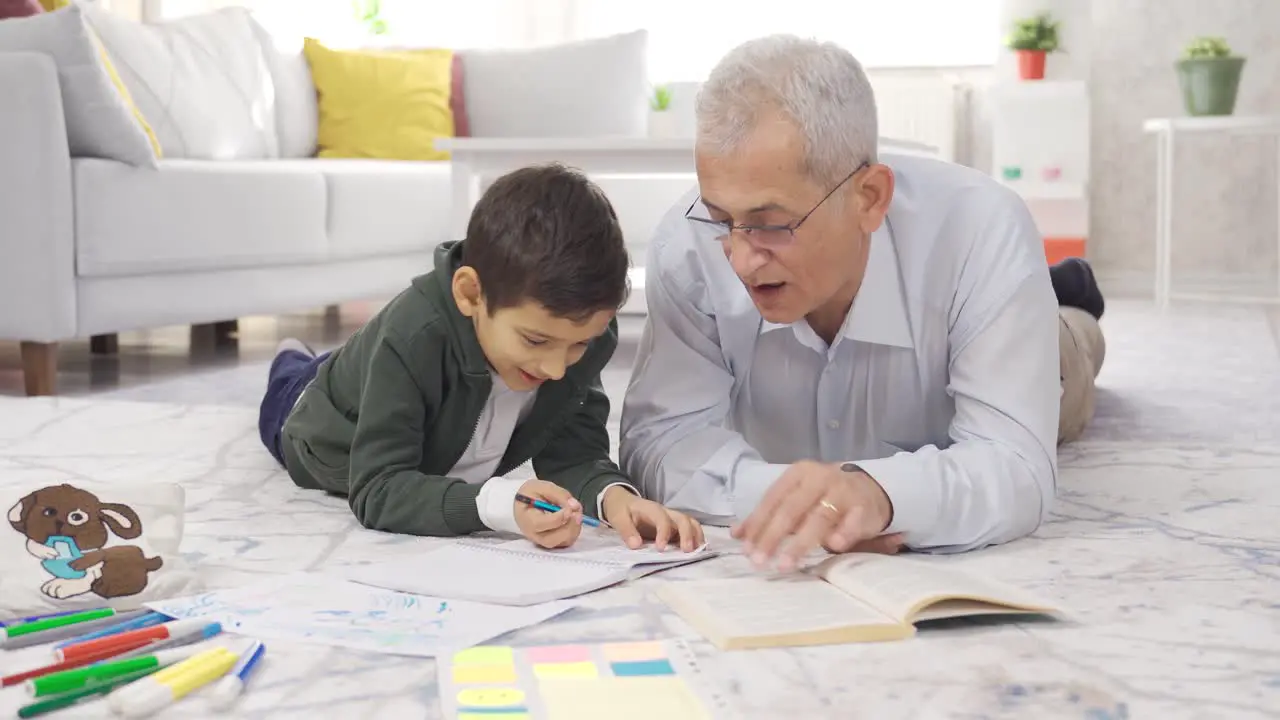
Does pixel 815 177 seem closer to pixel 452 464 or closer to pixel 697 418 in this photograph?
pixel 697 418

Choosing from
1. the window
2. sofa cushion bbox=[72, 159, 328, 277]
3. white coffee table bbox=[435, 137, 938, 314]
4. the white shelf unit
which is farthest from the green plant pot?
sofa cushion bbox=[72, 159, 328, 277]

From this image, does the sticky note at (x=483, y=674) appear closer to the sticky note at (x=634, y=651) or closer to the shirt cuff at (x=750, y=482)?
the sticky note at (x=634, y=651)

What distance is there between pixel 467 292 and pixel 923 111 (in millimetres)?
4533

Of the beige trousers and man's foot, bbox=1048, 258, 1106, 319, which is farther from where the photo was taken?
man's foot, bbox=1048, 258, 1106, 319

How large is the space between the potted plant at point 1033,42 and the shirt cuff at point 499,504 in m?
4.53

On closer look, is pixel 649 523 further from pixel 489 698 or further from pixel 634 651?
pixel 489 698

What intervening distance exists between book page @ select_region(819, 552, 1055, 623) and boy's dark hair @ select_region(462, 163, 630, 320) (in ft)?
1.28

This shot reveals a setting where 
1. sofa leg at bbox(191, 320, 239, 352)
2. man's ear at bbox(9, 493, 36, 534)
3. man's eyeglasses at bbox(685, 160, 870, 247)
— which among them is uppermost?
man's eyeglasses at bbox(685, 160, 870, 247)

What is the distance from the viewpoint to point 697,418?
1.71 metres

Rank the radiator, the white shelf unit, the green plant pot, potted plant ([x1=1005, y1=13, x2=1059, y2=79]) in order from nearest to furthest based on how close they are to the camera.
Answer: the green plant pot
the white shelf unit
potted plant ([x1=1005, y1=13, x2=1059, y2=79])
the radiator

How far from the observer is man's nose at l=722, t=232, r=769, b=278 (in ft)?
4.72

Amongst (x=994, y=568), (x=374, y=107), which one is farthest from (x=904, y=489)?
(x=374, y=107)

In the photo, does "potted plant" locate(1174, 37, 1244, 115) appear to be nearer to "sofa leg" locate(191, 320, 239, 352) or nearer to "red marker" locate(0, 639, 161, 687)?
"sofa leg" locate(191, 320, 239, 352)

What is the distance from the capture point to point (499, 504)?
1.57m
